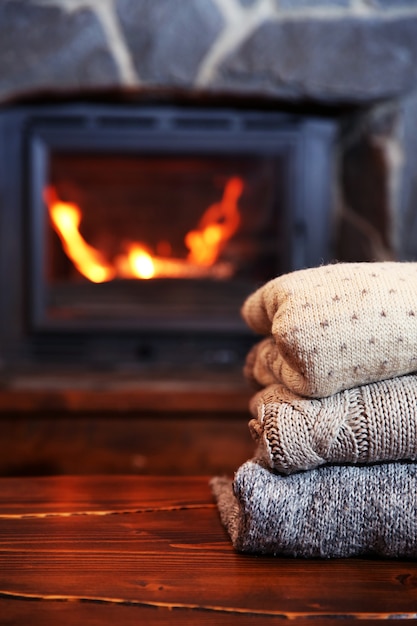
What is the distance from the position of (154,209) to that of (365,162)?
49cm

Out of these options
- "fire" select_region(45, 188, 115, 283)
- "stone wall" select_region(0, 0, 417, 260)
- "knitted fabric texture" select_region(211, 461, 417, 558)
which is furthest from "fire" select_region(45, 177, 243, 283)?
"knitted fabric texture" select_region(211, 461, 417, 558)

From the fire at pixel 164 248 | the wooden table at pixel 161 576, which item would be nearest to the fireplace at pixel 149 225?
the fire at pixel 164 248

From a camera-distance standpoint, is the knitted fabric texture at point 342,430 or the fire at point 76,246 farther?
the fire at point 76,246

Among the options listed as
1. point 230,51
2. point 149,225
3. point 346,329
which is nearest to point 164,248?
point 149,225

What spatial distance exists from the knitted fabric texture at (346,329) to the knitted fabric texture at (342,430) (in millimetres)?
13

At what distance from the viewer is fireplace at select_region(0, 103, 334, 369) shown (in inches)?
66.1

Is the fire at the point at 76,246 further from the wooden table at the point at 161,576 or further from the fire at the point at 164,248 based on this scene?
the wooden table at the point at 161,576

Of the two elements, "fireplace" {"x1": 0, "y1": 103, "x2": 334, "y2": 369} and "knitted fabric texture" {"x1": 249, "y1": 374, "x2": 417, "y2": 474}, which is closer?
"knitted fabric texture" {"x1": 249, "y1": 374, "x2": 417, "y2": 474}

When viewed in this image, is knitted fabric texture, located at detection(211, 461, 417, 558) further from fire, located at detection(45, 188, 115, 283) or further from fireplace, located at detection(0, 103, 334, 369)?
fire, located at detection(45, 188, 115, 283)

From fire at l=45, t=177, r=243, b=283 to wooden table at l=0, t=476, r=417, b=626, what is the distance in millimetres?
1109

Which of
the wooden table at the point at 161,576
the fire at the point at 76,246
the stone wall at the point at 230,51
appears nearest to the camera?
the wooden table at the point at 161,576

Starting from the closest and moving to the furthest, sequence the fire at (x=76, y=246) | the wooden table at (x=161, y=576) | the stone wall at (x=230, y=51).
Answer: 1. the wooden table at (x=161, y=576)
2. the stone wall at (x=230, y=51)
3. the fire at (x=76, y=246)

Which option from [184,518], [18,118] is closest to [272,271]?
[18,118]

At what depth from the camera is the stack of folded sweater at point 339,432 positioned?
0.53 m
